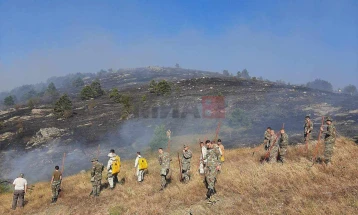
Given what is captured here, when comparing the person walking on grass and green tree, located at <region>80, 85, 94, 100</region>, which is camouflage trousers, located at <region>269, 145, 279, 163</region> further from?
green tree, located at <region>80, 85, 94, 100</region>

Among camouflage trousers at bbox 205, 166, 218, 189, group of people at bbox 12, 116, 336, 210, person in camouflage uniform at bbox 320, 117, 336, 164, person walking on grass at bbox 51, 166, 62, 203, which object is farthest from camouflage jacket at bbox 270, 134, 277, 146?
person walking on grass at bbox 51, 166, 62, 203

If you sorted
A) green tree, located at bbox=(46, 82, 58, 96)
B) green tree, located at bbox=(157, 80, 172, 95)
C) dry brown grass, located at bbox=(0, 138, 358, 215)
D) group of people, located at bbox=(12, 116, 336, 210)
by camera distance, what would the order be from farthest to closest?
1. green tree, located at bbox=(46, 82, 58, 96)
2. green tree, located at bbox=(157, 80, 172, 95)
3. group of people, located at bbox=(12, 116, 336, 210)
4. dry brown grass, located at bbox=(0, 138, 358, 215)

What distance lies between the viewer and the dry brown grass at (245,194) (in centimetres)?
802

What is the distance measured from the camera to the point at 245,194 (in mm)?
9594

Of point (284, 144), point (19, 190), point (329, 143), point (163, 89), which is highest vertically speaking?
point (329, 143)

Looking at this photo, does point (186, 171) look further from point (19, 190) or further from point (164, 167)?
point (19, 190)

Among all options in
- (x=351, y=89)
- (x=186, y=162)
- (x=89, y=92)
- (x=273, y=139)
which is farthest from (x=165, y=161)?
(x=351, y=89)

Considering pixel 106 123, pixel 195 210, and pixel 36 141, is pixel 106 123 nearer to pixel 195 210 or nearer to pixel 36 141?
pixel 36 141

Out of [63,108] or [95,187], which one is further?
[63,108]

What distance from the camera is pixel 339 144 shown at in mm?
15242

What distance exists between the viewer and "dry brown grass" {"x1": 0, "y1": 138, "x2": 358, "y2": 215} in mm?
8016

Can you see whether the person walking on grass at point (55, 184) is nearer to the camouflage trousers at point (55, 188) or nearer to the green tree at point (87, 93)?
the camouflage trousers at point (55, 188)

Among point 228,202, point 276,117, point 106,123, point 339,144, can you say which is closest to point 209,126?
point 276,117

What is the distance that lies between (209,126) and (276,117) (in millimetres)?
9571
